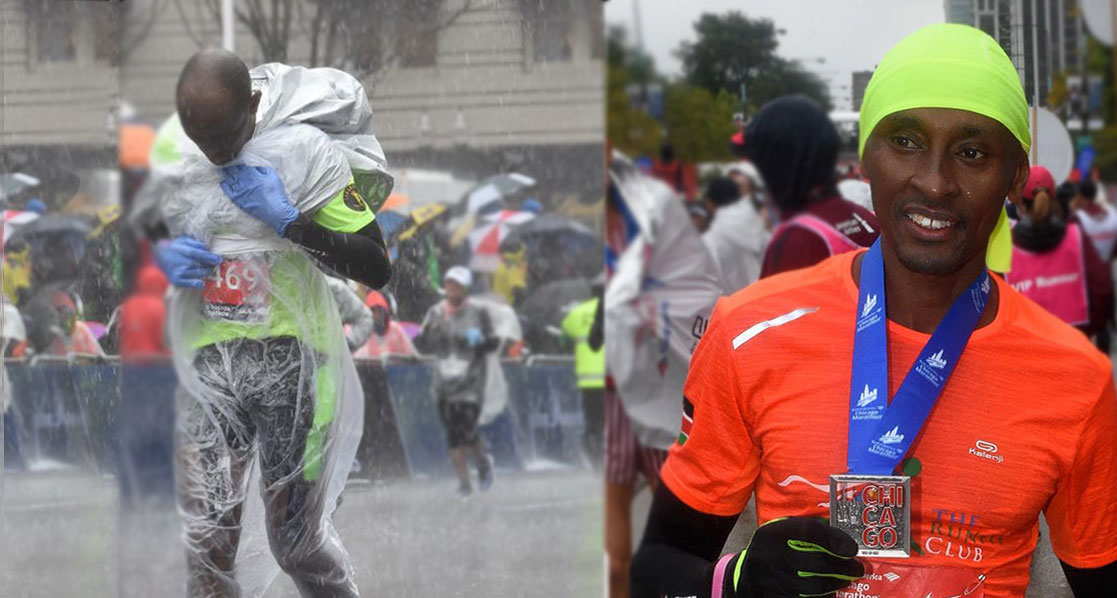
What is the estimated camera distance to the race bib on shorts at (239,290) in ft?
9.59

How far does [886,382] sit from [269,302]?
4.09 ft

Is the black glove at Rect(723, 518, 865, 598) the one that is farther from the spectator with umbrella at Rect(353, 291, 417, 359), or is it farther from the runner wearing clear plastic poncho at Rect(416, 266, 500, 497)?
the runner wearing clear plastic poncho at Rect(416, 266, 500, 497)

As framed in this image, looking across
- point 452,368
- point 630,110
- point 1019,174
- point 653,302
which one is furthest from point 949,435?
point 630,110

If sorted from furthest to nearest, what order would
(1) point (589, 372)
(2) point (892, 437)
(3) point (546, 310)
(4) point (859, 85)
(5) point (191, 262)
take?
1. (1) point (589, 372)
2. (3) point (546, 310)
3. (4) point (859, 85)
4. (5) point (191, 262)
5. (2) point (892, 437)

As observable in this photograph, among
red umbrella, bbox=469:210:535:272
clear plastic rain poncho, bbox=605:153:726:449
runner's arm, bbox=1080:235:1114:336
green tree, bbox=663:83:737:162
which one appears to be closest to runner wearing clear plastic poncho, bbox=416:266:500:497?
red umbrella, bbox=469:210:535:272

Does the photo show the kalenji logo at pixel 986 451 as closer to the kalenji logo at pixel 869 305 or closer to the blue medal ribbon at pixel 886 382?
the blue medal ribbon at pixel 886 382

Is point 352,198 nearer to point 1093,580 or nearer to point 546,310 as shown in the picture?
point 1093,580

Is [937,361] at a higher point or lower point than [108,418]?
higher

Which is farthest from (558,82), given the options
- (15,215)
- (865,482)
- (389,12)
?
(865,482)

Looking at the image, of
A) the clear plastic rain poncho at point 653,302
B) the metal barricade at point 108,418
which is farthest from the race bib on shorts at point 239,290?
the clear plastic rain poncho at point 653,302

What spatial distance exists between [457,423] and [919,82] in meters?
2.20

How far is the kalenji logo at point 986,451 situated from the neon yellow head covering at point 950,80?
0.44 m

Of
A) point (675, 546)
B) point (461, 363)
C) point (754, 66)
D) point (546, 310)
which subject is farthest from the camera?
→ point (546, 310)

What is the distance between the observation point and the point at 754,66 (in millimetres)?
3619
